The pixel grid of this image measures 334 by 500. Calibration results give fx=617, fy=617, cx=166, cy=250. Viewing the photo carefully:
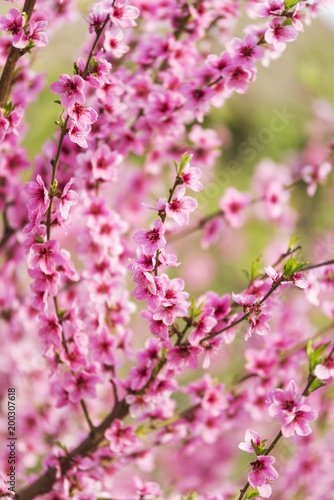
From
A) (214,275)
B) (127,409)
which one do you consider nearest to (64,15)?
(127,409)

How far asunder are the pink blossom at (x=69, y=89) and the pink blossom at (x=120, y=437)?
1.11m

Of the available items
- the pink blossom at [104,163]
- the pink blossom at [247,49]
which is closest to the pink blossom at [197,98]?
the pink blossom at [247,49]

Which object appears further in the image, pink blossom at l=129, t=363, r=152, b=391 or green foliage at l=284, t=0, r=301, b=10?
pink blossom at l=129, t=363, r=152, b=391

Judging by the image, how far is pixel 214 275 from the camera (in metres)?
8.23

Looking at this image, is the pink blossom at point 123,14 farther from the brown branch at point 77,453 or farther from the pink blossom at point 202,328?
the brown branch at point 77,453

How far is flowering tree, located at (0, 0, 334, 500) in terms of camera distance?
179cm

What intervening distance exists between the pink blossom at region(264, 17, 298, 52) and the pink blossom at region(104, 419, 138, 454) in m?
1.38

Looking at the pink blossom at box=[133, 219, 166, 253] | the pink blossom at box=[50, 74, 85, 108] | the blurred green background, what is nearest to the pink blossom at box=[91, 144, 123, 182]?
the pink blossom at box=[50, 74, 85, 108]

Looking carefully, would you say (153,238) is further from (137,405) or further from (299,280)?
(137,405)

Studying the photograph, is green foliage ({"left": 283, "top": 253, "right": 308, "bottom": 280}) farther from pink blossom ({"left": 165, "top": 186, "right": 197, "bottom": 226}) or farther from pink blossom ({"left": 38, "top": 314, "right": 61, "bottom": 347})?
pink blossom ({"left": 38, "top": 314, "right": 61, "bottom": 347})

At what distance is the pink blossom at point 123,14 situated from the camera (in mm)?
1944

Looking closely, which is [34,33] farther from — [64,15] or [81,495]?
[81,495]

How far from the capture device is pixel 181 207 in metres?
1.81

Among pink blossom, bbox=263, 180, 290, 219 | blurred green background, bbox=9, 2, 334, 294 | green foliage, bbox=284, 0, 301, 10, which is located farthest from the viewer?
blurred green background, bbox=9, 2, 334, 294
